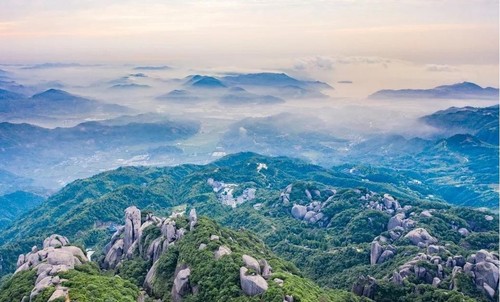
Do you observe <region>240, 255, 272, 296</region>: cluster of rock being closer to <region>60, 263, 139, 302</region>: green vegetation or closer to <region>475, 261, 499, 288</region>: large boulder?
<region>60, 263, 139, 302</region>: green vegetation

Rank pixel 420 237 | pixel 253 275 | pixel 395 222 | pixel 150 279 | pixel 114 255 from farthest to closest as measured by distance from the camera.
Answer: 1. pixel 395 222
2. pixel 420 237
3. pixel 114 255
4. pixel 150 279
5. pixel 253 275

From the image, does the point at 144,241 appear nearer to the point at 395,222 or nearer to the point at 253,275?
the point at 253,275

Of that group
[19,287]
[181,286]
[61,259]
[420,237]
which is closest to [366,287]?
[181,286]

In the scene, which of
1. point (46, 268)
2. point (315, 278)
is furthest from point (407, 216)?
point (46, 268)

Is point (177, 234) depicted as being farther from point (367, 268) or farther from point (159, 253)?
point (367, 268)

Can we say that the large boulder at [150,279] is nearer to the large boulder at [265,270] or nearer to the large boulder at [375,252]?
the large boulder at [265,270]
